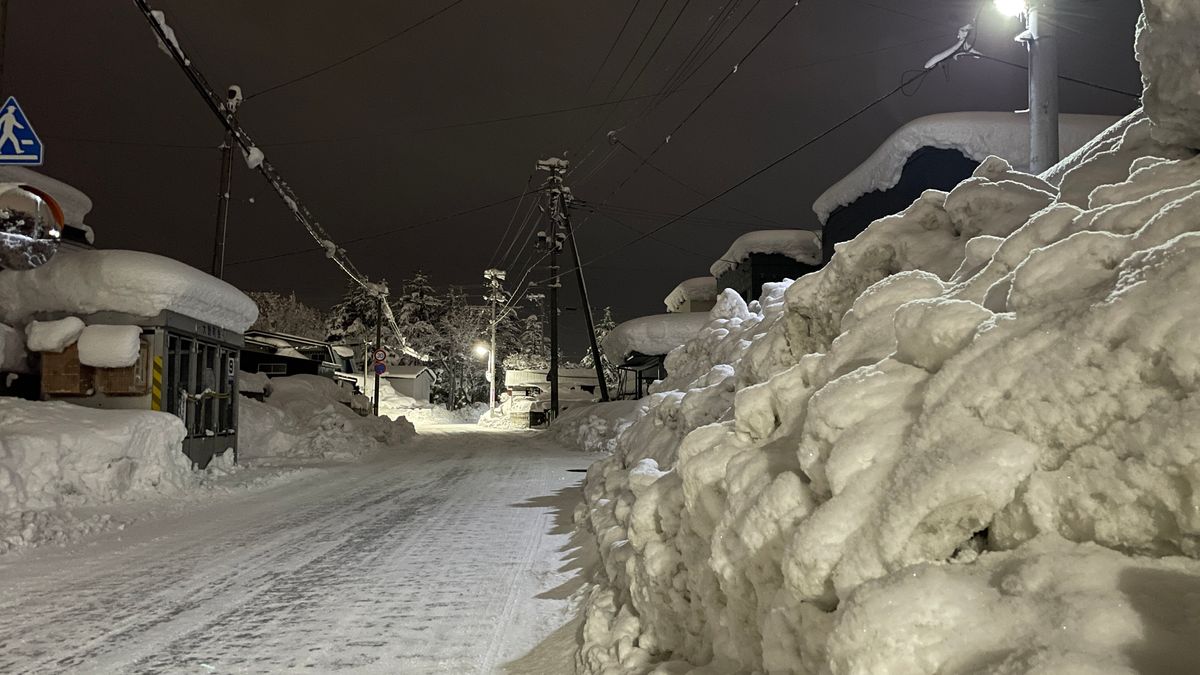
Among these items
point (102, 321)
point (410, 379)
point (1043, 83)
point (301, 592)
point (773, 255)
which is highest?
point (773, 255)

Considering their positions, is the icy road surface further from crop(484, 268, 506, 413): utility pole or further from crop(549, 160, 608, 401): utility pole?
crop(484, 268, 506, 413): utility pole

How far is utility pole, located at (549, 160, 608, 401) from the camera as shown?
106 feet

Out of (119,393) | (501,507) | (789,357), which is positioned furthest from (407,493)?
(789,357)

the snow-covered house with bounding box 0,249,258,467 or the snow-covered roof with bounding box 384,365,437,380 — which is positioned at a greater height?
the snow-covered roof with bounding box 384,365,437,380

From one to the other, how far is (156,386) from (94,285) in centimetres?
204

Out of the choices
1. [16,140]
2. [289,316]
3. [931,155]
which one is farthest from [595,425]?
[289,316]

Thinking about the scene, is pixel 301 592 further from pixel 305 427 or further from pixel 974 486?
pixel 305 427

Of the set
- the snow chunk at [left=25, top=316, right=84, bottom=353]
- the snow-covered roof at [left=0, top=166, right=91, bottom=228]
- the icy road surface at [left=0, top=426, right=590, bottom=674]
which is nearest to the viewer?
the icy road surface at [left=0, top=426, right=590, bottom=674]

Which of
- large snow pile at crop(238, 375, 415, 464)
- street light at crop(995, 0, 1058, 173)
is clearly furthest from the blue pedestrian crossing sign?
street light at crop(995, 0, 1058, 173)

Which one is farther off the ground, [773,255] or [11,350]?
[773,255]

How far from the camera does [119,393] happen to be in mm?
13211

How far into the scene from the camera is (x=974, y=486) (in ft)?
7.80

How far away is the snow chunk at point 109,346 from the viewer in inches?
507

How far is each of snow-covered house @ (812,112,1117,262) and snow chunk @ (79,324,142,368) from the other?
15.6 meters
